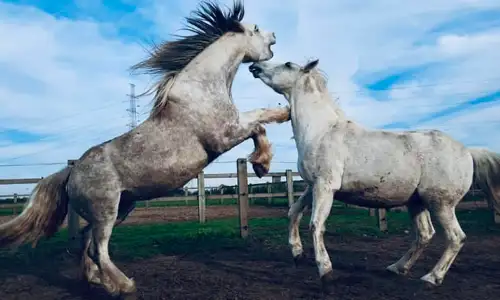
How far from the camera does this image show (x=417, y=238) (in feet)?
18.5

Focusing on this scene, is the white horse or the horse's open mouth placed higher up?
the horse's open mouth

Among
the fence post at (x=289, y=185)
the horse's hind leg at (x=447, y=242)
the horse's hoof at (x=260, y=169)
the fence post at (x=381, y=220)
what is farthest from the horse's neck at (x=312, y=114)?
the fence post at (x=289, y=185)

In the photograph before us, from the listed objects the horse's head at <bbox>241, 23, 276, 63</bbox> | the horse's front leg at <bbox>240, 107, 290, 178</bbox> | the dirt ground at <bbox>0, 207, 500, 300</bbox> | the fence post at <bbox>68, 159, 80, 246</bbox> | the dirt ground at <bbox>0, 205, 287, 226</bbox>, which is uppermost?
the horse's head at <bbox>241, 23, 276, 63</bbox>

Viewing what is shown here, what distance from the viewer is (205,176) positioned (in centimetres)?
1348

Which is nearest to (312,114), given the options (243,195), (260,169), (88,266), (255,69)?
(260,169)

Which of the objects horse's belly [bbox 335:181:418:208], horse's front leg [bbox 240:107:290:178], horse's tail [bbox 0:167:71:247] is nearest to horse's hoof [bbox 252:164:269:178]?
horse's front leg [bbox 240:107:290:178]

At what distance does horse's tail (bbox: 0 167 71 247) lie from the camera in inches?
210

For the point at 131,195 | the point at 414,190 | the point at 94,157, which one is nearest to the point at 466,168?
the point at 414,190

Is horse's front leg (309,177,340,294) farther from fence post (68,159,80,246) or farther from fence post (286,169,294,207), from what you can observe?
fence post (286,169,294,207)

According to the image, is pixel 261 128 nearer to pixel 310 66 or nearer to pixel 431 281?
pixel 310 66

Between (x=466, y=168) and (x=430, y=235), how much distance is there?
967 millimetres

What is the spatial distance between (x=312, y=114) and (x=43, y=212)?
11.0ft

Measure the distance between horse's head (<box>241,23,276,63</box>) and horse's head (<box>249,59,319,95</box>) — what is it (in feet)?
0.38

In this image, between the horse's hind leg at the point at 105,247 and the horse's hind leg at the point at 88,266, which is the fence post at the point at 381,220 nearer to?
the horse's hind leg at the point at 88,266
